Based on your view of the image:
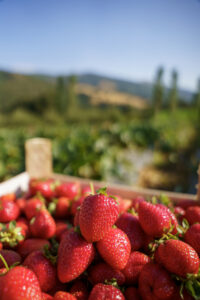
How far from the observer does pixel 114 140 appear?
17.9ft

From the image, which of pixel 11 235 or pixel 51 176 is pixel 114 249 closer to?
pixel 11 235

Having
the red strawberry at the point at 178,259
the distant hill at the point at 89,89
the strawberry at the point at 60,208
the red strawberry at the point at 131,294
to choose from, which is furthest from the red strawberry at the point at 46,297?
the distant hill at the point at 89,89

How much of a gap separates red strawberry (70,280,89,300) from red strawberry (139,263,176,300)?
202 mm

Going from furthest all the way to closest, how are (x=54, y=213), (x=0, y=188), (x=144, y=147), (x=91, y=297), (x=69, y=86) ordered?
(x=69, y=86) → (x=144, y=147) → (x=0, y=188) → (x=54, y=213) → (x=91, y=297)

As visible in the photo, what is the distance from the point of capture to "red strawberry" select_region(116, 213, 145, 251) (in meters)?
1.00

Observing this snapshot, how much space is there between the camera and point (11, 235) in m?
1.11

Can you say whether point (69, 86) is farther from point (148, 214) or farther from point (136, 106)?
point (148, 214)

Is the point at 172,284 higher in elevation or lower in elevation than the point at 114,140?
higher

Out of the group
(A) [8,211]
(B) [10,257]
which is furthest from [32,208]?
(B) [10,257]

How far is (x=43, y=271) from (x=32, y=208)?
467mm

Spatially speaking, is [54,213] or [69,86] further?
[69,86]

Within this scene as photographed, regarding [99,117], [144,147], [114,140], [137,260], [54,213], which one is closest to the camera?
[137,260]

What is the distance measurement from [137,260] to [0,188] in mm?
1005

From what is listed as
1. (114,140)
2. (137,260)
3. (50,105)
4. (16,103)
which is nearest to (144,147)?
(114,140)
